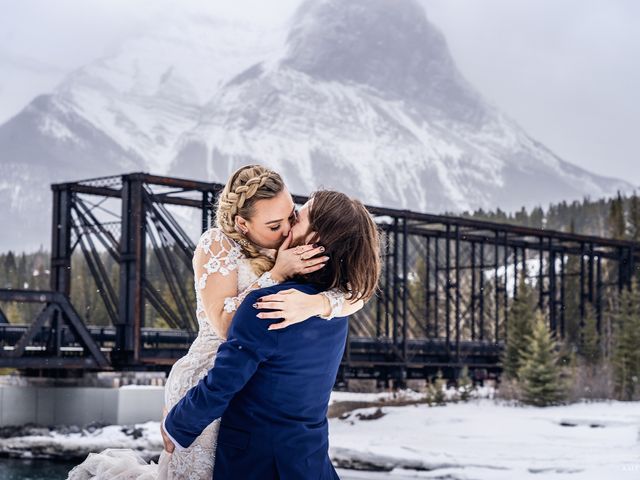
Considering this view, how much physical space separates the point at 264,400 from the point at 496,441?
21551 millimetres

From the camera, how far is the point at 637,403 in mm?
30594

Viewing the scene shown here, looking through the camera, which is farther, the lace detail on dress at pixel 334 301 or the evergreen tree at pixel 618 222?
the evergreen tree at pixel 618 222

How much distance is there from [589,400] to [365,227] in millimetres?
28883

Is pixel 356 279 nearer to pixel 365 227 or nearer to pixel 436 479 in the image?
pixel 365 227

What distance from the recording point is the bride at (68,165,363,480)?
3949mm

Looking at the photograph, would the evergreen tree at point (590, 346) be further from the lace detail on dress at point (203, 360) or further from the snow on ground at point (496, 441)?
the lace detail on dress at point (203, 360)

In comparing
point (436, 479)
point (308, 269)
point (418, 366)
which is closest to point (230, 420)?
point (308, 269)

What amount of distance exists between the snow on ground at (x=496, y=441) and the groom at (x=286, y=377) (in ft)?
55.5

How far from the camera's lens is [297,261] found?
12.8 feet

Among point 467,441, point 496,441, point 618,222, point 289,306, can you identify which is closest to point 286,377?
point 289,306

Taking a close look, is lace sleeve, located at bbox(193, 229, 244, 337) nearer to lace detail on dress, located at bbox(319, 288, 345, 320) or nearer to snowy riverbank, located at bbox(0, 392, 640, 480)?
lace detail on dress, located at bbox(319, 288, 345, 320)

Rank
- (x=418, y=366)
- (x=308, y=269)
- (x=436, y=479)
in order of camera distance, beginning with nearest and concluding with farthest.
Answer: (x=308, y=269), (x=436, y=479), (x=418, y=366)

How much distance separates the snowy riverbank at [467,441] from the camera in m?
21.7

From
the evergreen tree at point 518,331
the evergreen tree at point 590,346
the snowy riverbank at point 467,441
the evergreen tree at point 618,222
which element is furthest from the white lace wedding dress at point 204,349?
the evergreen tree at point 618,222
